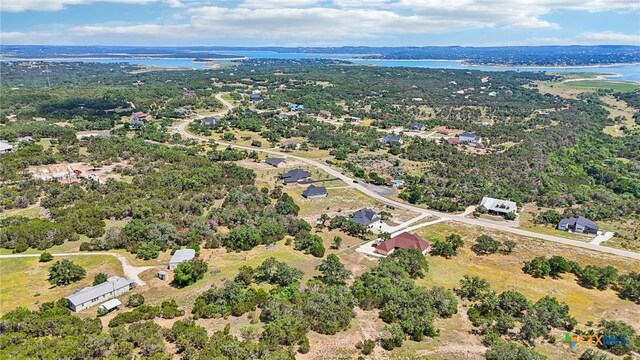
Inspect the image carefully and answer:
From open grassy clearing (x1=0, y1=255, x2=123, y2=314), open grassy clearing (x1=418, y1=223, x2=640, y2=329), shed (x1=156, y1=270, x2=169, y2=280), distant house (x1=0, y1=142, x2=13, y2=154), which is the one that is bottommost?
open grassy clearing (x1=418, y1=223, x2=640, y2=329)

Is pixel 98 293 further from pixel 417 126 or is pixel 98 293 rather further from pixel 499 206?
pixel 417 126

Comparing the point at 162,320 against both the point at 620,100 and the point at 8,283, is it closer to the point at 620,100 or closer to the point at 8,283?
the point at 8,283

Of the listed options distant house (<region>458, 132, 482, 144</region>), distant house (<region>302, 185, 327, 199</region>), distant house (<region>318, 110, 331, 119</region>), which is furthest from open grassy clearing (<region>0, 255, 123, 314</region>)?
distant house (<region>318, 110, 331, 119</region>)

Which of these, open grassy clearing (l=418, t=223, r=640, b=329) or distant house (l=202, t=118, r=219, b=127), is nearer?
open grassy clearing (l=418, t=223, r=640, b=329)

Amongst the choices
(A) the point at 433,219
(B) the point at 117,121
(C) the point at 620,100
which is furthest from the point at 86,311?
(C) the point at 620,100

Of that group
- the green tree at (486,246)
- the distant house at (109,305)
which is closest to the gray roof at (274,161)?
the green tree at (486,246)

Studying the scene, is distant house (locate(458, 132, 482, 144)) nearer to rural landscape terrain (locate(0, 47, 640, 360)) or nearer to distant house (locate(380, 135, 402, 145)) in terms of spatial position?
rural landscape terrain (locate(0, 47, 640, 360))

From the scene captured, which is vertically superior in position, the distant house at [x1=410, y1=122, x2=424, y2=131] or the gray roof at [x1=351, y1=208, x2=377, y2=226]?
the distant house at [x1=410, y1=122, x2=424, y2=131]
